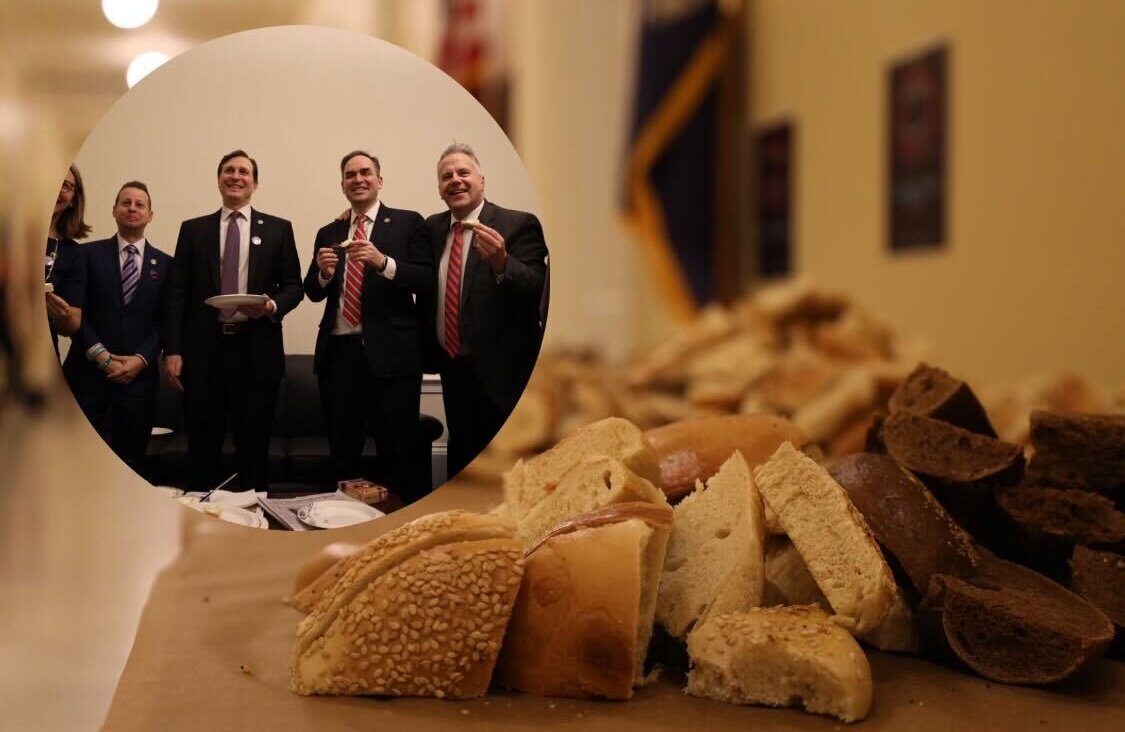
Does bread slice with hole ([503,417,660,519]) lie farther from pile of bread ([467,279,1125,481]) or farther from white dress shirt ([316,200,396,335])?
pile of bread ([467,279,1125,481])

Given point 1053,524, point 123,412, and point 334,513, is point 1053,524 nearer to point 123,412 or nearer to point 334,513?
point 334,513

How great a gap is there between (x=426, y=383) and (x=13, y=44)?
7495mm

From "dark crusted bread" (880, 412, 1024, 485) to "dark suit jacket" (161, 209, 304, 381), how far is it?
0.62 metres

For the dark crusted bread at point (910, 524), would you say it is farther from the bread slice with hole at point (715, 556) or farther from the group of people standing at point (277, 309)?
the group of people standing at point (277, 309)

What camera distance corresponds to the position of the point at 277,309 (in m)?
0.89

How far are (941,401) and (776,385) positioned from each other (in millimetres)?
1004

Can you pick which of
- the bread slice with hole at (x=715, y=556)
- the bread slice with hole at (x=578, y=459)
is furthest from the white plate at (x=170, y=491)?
the bread slice with hole at (x=715, y=556)

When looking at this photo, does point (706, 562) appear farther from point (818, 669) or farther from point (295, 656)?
point (295, 656)

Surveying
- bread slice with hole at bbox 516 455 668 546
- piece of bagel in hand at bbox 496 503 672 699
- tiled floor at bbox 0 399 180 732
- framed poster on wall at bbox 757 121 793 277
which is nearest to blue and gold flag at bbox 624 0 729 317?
framed poster on wall at bbox 757 121 793 277

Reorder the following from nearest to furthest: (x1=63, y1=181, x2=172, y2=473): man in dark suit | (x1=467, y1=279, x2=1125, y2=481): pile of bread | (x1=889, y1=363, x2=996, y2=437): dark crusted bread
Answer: (x1=63, y1=181, x2=172, y2=473): man in dark suit
(x1=889, y1=363, x2=996, y2=437): dark crusted bread
(x1=467, y1=279, x2=1125, y2=481): pile of bread

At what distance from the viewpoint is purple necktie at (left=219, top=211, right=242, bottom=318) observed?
884mm

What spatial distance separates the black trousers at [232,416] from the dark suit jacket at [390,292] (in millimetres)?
57

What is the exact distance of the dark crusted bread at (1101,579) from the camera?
0.97m

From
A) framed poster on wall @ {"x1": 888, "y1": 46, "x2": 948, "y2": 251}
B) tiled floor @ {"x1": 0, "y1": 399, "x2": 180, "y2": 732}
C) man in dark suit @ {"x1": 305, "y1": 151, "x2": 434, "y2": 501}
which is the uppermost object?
framed poster on wall @ {"x1": 888, "y1": 46, "x2": 948, "y2": 251}
